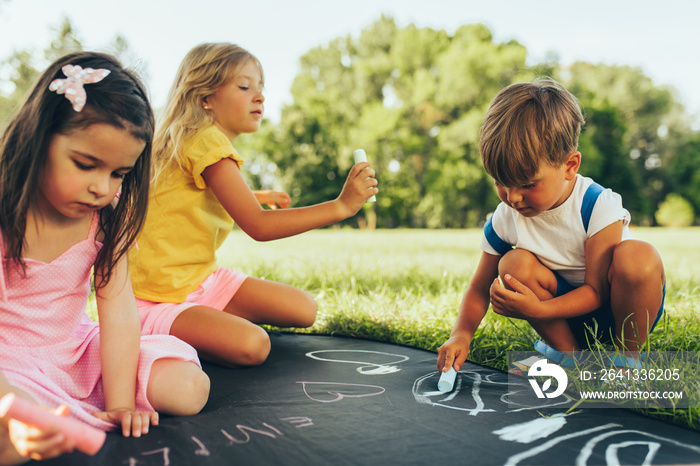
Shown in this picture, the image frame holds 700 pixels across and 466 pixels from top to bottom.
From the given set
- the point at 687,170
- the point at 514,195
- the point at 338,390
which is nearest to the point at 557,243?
the point at 514,195

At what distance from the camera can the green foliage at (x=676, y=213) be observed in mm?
22641

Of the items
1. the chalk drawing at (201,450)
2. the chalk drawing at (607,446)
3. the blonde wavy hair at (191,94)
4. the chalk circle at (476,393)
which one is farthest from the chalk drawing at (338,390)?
the blonde wavy hair at (191,94)

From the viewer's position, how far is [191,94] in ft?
6.83

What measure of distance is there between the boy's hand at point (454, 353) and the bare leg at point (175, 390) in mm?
724

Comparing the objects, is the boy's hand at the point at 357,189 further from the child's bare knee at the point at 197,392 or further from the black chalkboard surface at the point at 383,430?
the child's bare knee at the point at 197,392

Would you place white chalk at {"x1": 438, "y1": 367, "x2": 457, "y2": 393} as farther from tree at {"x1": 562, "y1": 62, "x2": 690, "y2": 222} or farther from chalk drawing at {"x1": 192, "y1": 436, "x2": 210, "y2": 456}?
tree at {"x1": 562, "y1": 62, "x2": 690, "y2": 222}

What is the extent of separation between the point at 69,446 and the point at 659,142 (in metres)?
30.8

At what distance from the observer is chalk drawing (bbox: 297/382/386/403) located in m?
1.49

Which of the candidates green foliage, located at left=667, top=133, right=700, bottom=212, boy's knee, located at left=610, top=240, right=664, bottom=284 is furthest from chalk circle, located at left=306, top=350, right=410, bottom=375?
green foliage, located at left=667, top=133, right=700, bottom=212

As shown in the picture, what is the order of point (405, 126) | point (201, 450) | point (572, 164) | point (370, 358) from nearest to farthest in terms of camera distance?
point (201, 450) < point (572, 164) < point (370, 358) < point (405, 126)

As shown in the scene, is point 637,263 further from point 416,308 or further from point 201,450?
point 201,450

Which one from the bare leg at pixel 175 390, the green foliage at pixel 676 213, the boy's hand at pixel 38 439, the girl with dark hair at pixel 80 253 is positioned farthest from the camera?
the green foliage at pixel 676 213

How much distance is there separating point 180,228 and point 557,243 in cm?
135

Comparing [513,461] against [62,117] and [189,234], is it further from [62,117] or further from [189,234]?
[189,234]
